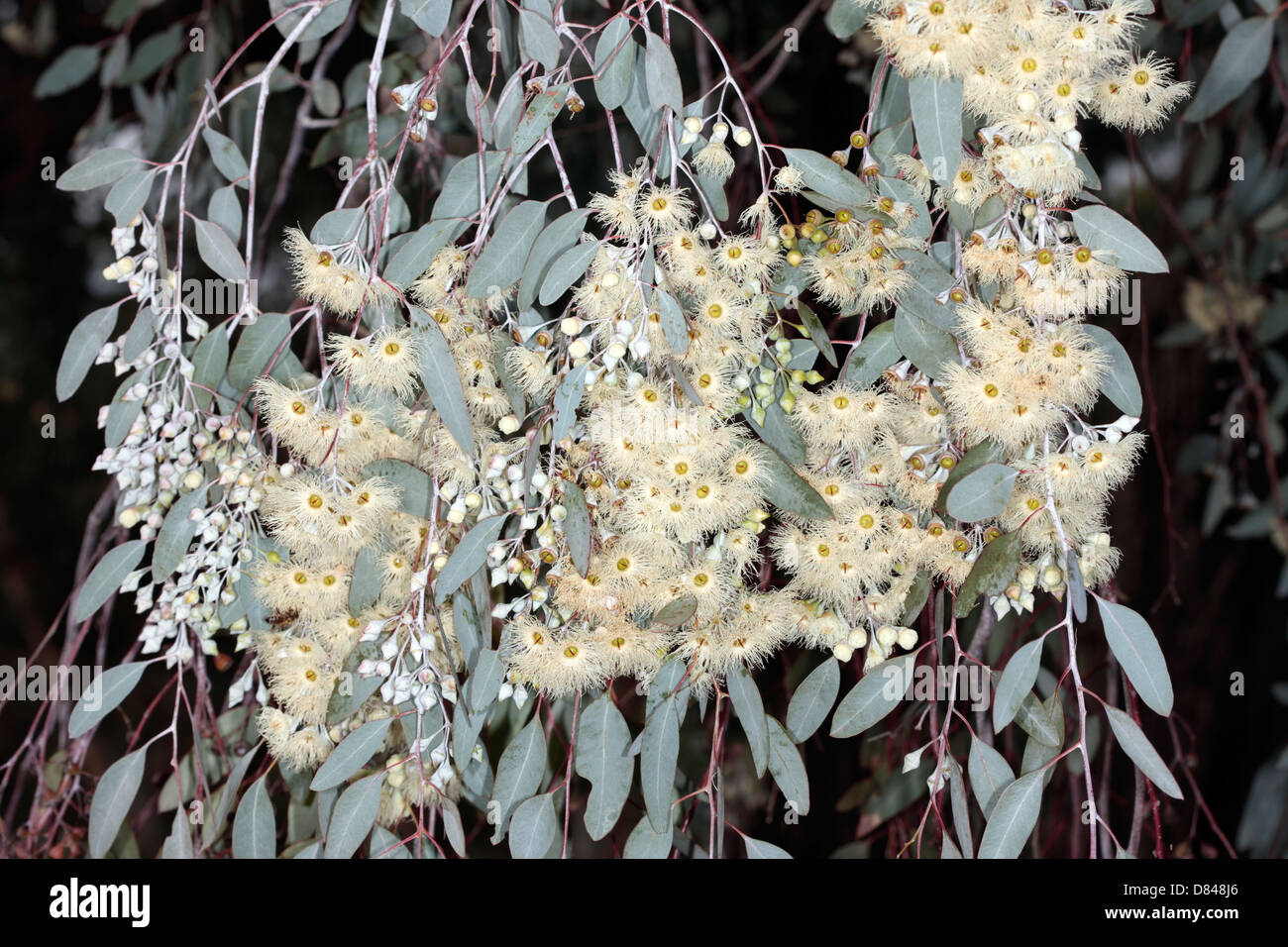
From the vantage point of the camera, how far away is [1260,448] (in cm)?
177

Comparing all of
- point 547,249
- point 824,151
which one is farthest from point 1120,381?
point 824,151

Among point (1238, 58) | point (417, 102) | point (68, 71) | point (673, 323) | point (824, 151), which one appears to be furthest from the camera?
point (824, 151)

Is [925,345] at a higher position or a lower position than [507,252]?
lower

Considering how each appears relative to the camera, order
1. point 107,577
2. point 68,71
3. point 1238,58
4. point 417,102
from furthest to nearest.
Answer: point 68,71
point 1238,58
point 107,577
point 417,102

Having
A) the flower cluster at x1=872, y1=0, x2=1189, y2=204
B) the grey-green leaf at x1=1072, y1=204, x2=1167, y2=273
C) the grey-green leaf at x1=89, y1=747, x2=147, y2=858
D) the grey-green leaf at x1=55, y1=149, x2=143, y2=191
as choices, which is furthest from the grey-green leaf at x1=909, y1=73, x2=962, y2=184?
the grey-green leaf at x1=89, y1=747, x2=147, y2=858

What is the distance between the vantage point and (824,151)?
1771 mm

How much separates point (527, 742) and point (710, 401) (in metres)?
0.32

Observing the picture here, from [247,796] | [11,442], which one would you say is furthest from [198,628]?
[11,442]

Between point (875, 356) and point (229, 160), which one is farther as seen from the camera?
point (229, 160)

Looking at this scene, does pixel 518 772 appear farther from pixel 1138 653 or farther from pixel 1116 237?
pixel 1116 237

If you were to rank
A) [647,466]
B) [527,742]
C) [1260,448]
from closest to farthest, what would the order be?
[647,466]
[527,742]
[1260,448]

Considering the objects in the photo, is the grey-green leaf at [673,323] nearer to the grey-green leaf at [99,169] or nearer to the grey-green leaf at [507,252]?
the grey-green leaf at [507,252]

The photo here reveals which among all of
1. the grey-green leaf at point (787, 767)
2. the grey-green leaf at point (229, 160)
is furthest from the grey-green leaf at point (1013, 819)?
the grey-green leaf at point (229, 160)
